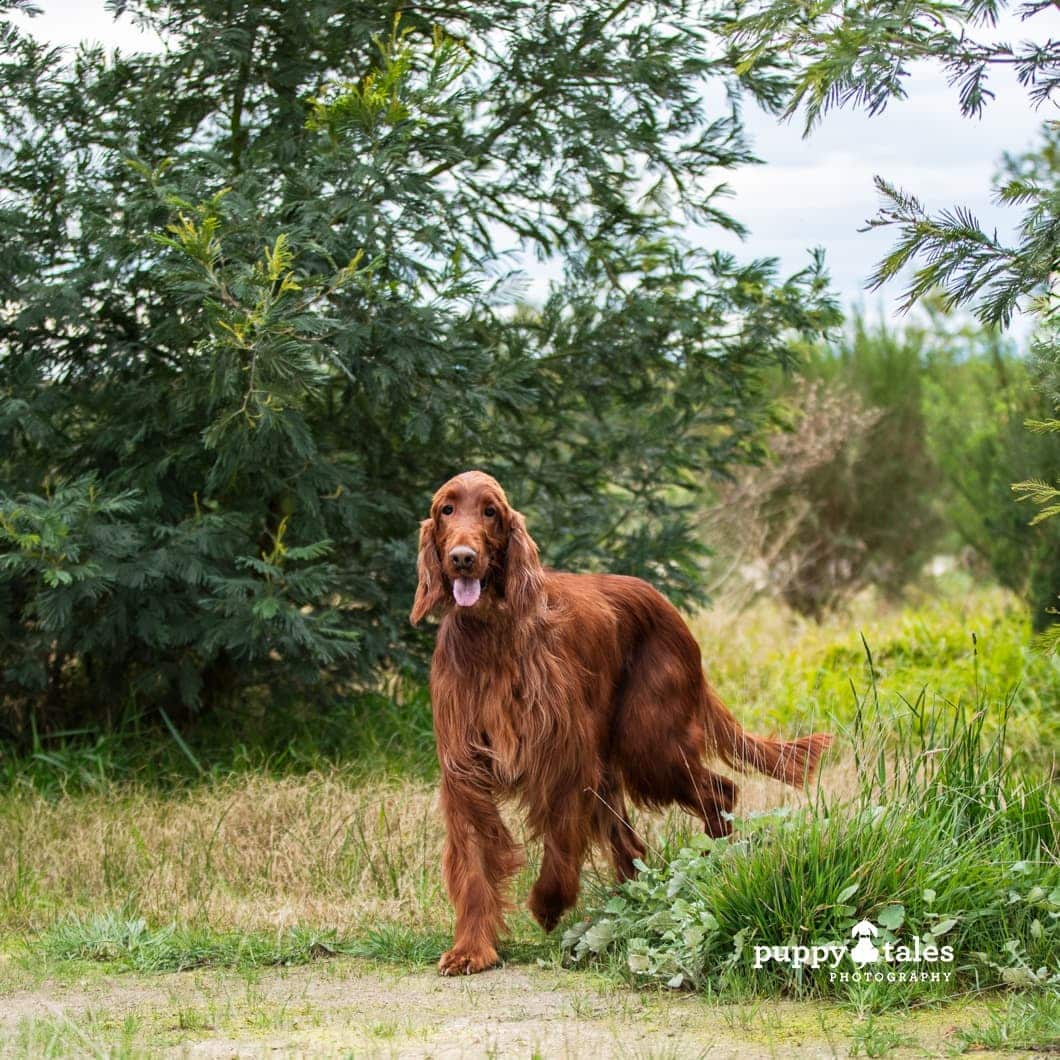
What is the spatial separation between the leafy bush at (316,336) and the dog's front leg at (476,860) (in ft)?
5.89

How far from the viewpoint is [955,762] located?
14.8 feet

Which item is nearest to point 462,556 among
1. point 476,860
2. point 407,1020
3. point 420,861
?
point 476,860

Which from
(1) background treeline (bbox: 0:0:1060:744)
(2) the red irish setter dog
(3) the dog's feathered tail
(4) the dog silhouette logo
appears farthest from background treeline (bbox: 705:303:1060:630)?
(4) the dog silhouette logo

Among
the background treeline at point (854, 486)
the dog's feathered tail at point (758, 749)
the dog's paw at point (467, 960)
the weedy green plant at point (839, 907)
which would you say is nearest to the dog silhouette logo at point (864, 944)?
the weedy green plant at point (839, 907)

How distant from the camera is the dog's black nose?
13.5 feet

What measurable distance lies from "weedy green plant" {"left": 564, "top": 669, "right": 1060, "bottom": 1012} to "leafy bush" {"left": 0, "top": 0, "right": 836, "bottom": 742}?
7.79ft

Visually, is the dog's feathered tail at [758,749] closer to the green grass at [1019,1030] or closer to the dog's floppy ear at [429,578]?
the dog's floppy ear at [429,578]

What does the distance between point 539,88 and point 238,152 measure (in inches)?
61.6

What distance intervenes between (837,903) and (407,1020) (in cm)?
115

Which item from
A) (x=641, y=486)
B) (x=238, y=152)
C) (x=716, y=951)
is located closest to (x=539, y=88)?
(x=238, y=152)

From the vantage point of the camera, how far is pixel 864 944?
3.71 meters

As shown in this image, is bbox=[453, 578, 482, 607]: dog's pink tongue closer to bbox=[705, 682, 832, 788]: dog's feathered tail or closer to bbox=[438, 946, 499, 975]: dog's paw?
bbox=[438, 946, 499, 975]: dog's paw

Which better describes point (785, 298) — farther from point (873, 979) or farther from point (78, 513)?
point (873, 979)

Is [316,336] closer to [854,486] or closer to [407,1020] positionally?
[407,1020]
